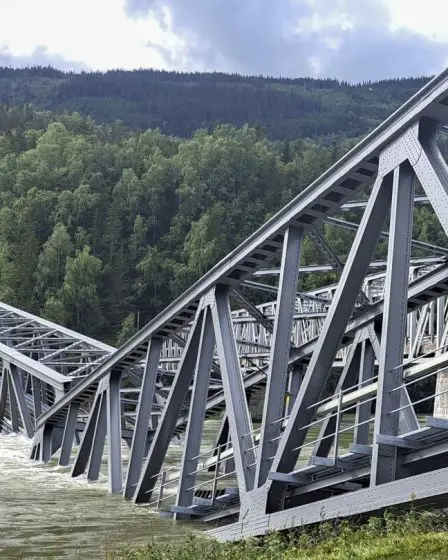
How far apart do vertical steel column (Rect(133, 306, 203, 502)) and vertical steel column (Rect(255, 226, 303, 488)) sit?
3.57m

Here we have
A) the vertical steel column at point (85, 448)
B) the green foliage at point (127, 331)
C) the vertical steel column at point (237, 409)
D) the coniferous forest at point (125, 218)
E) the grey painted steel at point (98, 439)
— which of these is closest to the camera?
the vertical steel column at point (237, 409)

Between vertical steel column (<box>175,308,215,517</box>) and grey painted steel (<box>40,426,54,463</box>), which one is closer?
vertical steel column (<box>175,308,215,517</box>)

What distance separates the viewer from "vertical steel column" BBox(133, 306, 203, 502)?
20.8 metres

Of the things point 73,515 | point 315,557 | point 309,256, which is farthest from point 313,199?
point 309,256

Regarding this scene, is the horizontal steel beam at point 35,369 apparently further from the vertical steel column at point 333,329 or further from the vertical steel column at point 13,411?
the vertical steel column at point 333,329

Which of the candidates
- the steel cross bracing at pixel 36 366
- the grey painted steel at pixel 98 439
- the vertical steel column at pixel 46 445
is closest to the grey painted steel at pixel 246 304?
the grey painted steel at pixel 98 439

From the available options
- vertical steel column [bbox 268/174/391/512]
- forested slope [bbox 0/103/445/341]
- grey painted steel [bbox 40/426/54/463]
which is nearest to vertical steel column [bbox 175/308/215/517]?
vertical steel column [bbox 268/174/391/512]

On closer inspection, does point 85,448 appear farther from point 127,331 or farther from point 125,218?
point 125,218

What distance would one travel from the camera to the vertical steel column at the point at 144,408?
79.2 feet

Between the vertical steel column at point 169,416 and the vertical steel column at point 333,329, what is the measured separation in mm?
4737

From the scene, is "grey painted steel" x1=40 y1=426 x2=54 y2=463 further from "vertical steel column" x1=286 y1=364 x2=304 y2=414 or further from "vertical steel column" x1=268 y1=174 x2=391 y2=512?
"vertical steel column" x1=268 y1=174 x2=391 y2=512

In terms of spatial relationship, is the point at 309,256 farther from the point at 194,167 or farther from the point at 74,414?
the point at 74,414

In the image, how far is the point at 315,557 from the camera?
39.0 ft

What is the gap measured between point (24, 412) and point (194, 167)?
116m
